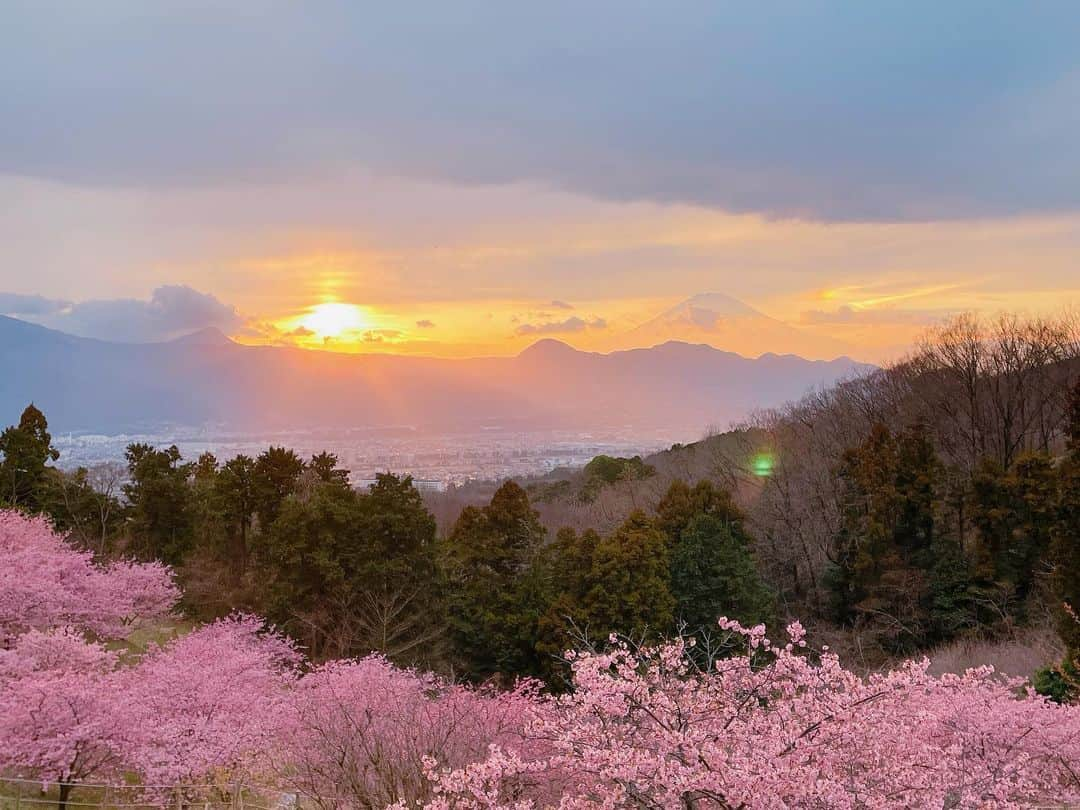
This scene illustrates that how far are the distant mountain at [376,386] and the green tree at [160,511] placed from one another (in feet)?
216

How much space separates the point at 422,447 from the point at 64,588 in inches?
2635

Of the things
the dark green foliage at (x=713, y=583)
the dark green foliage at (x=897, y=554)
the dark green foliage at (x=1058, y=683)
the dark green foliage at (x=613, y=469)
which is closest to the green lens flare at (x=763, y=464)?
the dark green foliage at (x=897, y=554)

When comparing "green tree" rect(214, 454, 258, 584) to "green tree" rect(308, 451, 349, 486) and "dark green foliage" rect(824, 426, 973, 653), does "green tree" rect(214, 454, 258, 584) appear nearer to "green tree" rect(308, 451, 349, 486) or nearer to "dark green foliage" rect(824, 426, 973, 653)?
"green tree" rect(308, 451, 349, 486)

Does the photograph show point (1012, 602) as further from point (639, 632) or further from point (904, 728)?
point (904, 728)

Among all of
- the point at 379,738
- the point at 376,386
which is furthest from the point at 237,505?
the point at 376,386

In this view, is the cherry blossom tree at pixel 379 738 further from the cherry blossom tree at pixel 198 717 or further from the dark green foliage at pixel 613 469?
the dark green foliage at pixel 613 469

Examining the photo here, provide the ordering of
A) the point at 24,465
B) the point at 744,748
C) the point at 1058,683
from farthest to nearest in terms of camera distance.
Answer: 1. the point at 24,465
2. the point at 1058,683
3. the point at 744,748

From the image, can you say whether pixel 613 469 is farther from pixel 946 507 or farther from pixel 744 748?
pixel 744 748

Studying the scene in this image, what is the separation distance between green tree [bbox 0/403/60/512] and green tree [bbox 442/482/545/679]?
1549cm

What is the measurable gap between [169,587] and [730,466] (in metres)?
21.7

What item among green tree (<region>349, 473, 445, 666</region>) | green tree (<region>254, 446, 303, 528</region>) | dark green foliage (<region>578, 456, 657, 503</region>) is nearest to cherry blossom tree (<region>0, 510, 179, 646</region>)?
green tree (<region>254, 446, 303, 528</region>)

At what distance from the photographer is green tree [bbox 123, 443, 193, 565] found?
25.6 m

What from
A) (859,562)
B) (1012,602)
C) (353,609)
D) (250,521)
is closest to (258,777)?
(353,609)

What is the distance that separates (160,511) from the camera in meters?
25.8
